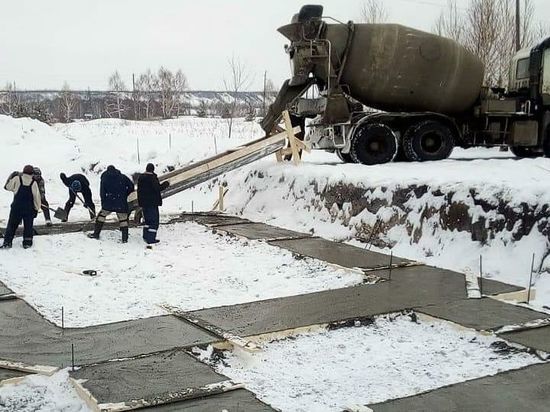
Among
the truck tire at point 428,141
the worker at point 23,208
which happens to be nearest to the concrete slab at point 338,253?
the truck tire at point 428,141

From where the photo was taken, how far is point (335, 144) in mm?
14547

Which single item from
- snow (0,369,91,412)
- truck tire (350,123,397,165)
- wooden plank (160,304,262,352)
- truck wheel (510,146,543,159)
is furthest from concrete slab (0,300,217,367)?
truck wheel (510,146,543,159)

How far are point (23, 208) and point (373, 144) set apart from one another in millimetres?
7338

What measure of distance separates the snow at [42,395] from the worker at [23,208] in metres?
6.25

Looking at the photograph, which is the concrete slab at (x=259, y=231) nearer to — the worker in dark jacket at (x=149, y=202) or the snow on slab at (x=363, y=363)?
the worker in dark jacket at (x=149, y=202)

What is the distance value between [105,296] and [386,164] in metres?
7.71

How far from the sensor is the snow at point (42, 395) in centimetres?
481

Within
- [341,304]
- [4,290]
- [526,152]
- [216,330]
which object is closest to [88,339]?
[216,330]

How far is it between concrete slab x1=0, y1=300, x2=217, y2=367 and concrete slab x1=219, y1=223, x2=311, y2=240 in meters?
5.23

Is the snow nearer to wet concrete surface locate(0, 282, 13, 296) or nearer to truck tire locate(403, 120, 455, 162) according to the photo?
wet concrete surface locate(0, 282, 13, 296)

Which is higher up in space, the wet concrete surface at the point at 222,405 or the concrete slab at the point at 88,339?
the wet concrete surface at the point at 222,405

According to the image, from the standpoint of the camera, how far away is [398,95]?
566 inches

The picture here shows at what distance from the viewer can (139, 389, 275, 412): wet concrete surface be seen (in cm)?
473

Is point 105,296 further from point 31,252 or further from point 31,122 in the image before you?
point 31,122
